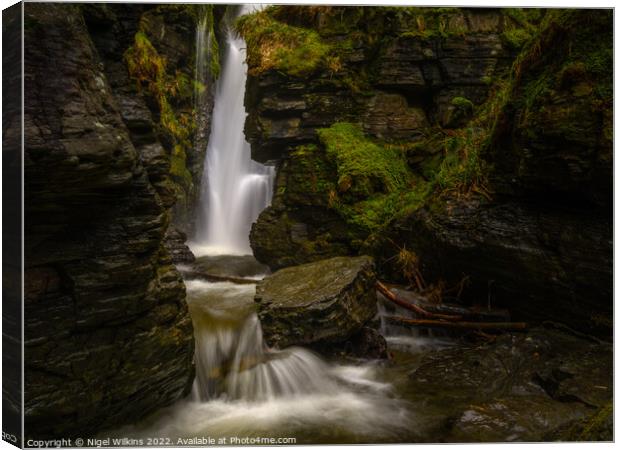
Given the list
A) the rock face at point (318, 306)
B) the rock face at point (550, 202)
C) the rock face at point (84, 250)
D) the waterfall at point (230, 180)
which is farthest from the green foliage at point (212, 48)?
the rock face at point (550, 202)

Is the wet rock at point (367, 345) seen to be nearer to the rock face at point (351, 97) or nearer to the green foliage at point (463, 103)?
the rock face at point (351, 97)

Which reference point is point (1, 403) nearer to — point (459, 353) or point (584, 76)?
point (459, 353)

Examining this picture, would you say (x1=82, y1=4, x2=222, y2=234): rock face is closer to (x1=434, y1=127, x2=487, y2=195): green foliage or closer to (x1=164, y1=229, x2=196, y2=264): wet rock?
(x1=164, y1=229, x2=196, y2=264): wet rock

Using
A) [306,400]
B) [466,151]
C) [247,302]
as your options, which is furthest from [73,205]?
[466,151]

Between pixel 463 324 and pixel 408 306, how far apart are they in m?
0.78

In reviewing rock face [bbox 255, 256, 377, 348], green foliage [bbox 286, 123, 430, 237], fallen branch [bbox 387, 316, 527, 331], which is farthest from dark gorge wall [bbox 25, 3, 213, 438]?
green foliage [bbox 286, 123, 430, 237]

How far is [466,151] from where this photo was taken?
664 cm

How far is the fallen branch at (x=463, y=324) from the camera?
5.35 m

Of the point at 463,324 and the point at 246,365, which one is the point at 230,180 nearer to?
the point at 246,365

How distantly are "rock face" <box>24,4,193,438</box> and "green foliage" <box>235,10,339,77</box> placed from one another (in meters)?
4.99

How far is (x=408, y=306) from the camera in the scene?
6.06 m

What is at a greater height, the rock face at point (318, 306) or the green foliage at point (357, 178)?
the green foliage at point (357, 178)

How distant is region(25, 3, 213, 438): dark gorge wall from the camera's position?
263 cm

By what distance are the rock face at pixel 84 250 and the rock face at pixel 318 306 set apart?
1.60m
